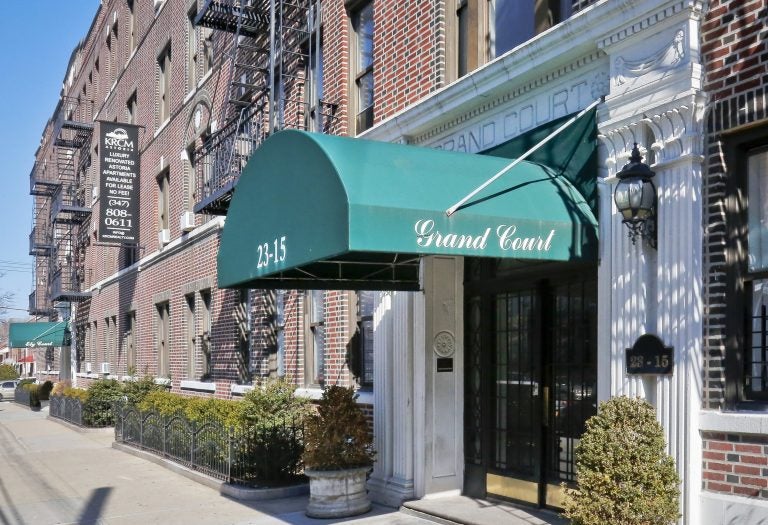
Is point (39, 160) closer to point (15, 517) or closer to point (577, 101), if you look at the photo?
point (15, 517)

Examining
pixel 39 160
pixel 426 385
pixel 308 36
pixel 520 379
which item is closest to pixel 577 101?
pixel 520 379

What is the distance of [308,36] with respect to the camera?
13.4 meters

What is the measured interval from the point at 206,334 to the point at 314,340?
5.96 m

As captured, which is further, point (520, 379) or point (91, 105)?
point (91, 105)

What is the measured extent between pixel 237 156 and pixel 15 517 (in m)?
7.21

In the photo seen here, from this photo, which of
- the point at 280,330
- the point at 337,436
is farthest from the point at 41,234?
the point at 337,436

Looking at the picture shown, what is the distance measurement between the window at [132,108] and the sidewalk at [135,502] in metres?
12.5

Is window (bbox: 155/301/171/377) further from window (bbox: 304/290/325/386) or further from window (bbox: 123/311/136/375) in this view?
window (bbox: 304/290/325/386)

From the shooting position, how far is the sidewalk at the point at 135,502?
9055 mm

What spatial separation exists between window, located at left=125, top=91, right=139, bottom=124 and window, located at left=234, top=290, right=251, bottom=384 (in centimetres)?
1201

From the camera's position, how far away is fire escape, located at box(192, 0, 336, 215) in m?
13.4

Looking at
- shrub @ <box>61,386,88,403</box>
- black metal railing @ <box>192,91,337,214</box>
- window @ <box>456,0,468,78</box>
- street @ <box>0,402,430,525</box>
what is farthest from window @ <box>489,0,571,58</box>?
shrub @ <box>61,386,88,403</box>

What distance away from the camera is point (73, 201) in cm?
3581

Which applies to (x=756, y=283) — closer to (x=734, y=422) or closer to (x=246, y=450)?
(x=734, y=422)
